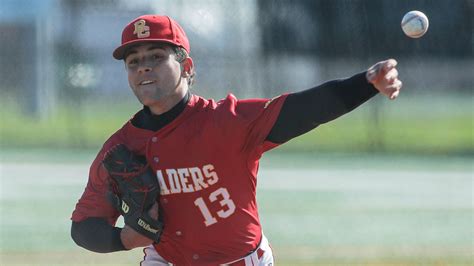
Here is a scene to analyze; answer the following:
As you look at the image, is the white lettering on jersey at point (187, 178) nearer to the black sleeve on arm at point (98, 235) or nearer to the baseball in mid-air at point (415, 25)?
Answer: the black sleeve on arm at point (98, 235)

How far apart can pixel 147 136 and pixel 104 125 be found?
30.4 ft

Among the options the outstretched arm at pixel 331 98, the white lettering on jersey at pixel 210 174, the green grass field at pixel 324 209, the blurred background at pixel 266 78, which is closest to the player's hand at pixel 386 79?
the outstretched arm at pixel 331 98

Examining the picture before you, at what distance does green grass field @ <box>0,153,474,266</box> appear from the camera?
6.97 meters

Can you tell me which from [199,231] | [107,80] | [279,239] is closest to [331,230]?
[279,239]

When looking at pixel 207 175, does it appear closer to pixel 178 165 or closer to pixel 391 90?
pixel 178 165

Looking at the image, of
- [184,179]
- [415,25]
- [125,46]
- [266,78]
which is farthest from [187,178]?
[266,78]

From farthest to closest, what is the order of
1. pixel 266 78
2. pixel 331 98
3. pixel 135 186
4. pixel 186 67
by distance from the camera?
pixel 266 78 → pixel 186 67 → pixel 135 186 → pixel 331 98

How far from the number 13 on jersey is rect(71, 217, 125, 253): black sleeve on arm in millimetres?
323

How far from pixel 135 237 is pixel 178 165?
1.01 feet

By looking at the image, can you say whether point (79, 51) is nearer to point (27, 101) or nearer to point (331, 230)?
point (27, 101)

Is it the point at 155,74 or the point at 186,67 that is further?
the point at 186,67

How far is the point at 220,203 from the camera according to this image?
369 centimetres

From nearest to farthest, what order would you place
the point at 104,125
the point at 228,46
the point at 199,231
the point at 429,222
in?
the point at 199,231, the point at 429,222, the point at 228,46, the point at 104,125

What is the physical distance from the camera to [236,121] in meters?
3.61
